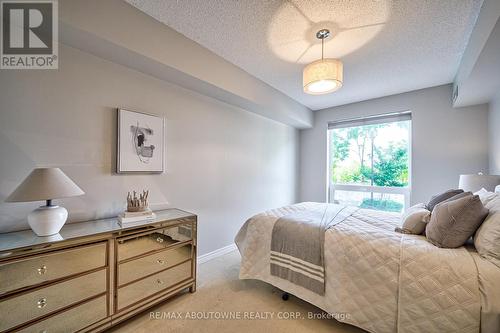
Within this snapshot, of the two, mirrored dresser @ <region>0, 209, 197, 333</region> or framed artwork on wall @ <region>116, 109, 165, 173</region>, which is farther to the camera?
framed artwork on wall @ <region>116, 109, 165, 173</region>

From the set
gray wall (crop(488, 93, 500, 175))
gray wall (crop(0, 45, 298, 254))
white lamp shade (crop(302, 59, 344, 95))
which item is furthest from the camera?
gray wall (crop(488, 93, 500, 175))

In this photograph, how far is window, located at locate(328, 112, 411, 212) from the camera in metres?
3.41

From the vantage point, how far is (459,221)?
134cm

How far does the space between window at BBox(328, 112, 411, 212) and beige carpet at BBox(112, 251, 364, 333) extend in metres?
2.64

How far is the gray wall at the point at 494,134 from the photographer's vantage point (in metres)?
2.34

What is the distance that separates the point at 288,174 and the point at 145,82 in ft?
10.0

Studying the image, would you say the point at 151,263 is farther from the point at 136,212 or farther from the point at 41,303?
the point at 41,303

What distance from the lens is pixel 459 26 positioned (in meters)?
1.78

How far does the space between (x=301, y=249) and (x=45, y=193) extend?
190cm

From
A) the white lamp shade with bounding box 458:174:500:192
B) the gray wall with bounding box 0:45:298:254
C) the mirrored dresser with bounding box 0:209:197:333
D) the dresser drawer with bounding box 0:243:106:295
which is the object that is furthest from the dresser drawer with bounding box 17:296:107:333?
the white lamp shade with bounding box 458:174:500:192

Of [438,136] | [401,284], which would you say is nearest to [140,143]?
[401,284]

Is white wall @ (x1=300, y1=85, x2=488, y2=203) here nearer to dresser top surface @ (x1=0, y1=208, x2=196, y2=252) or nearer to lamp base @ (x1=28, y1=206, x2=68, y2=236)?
dresser top surface @ (x1=0, y1=208, x2=196, y2=252)

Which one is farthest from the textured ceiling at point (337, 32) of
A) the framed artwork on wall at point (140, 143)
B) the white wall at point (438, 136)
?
the framed artwork on wall at point (140, 143)

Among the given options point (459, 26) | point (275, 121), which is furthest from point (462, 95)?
point (275, 121)
